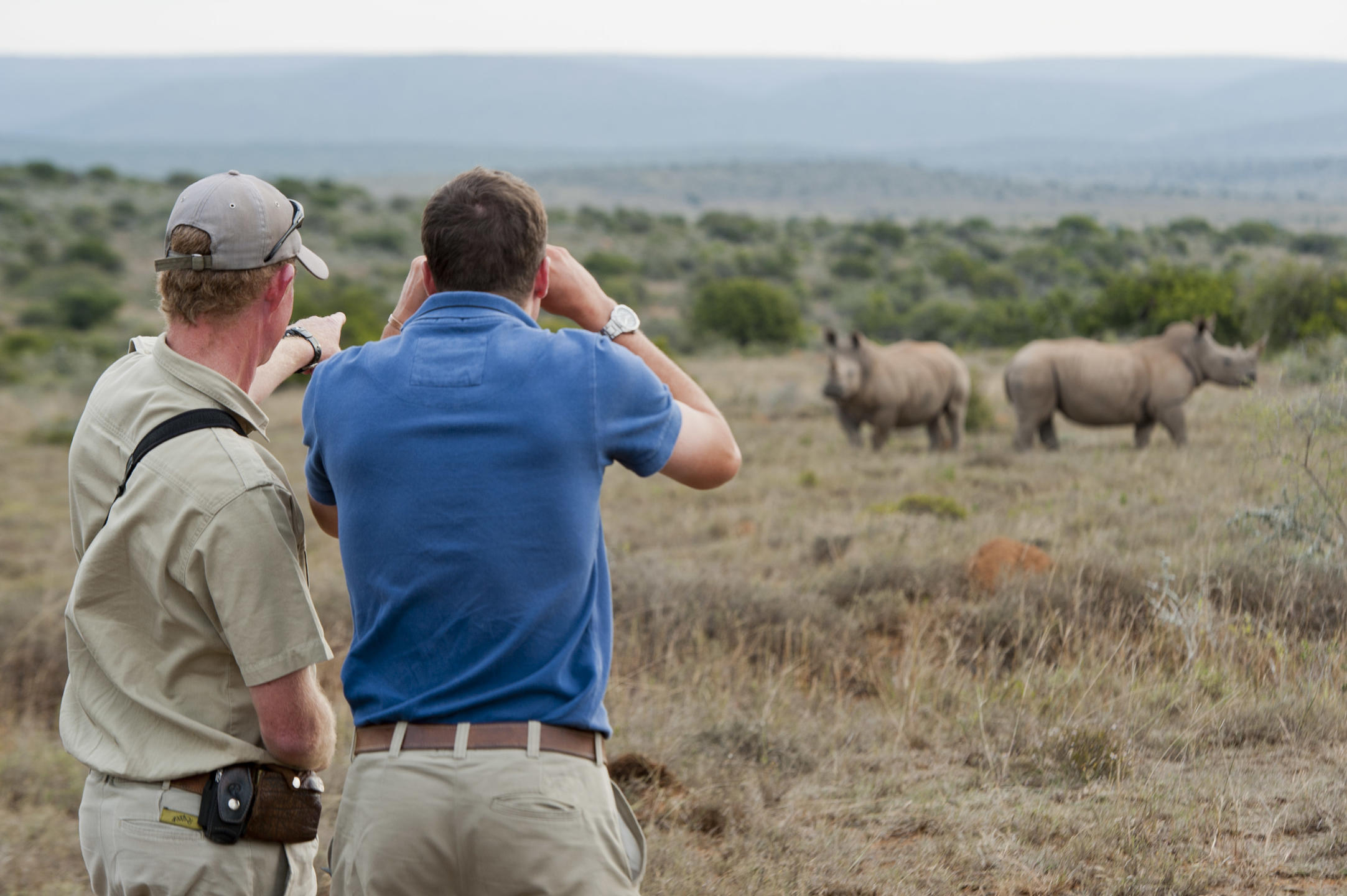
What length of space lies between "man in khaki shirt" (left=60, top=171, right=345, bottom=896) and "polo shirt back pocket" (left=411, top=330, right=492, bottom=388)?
369 millimetres

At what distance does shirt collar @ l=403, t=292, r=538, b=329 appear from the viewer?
2.11 metres

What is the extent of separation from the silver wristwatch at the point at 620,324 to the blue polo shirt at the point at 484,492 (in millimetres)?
186

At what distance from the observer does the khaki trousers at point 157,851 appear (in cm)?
215

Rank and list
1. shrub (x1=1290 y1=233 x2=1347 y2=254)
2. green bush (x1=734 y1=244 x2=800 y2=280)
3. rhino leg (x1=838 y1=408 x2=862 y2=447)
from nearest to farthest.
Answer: rhino leg (x1=838 y1=408 x2=862 y2=447)
green bush (x1=734 y1=244 x2=800 y2=280)
shrub (x1=1290 y1=233 x2=1347 y2=254)

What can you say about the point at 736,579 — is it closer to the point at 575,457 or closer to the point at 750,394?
the point at 575,457

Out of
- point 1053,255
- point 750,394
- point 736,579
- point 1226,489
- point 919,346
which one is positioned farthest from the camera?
point 1053,255

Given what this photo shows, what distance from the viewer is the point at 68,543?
11203mm

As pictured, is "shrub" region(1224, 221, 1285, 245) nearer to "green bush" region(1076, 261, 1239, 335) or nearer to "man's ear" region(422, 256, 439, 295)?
"green bush" region(1076, 261, 1239, 335)

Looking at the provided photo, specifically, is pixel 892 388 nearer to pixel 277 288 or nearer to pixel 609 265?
pixel 277 288

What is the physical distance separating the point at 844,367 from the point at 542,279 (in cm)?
1144

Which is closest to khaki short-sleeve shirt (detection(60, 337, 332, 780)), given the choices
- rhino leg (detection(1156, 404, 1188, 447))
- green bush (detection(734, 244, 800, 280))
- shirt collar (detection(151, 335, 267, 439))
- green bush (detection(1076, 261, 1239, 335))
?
shirt collar (detection(151, 335, 267, 439))

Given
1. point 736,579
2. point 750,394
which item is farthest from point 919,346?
point 736,579

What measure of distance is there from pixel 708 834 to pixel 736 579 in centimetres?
324

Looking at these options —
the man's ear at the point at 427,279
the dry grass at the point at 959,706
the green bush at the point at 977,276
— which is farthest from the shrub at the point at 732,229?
the man's ear at the point at 427,279
